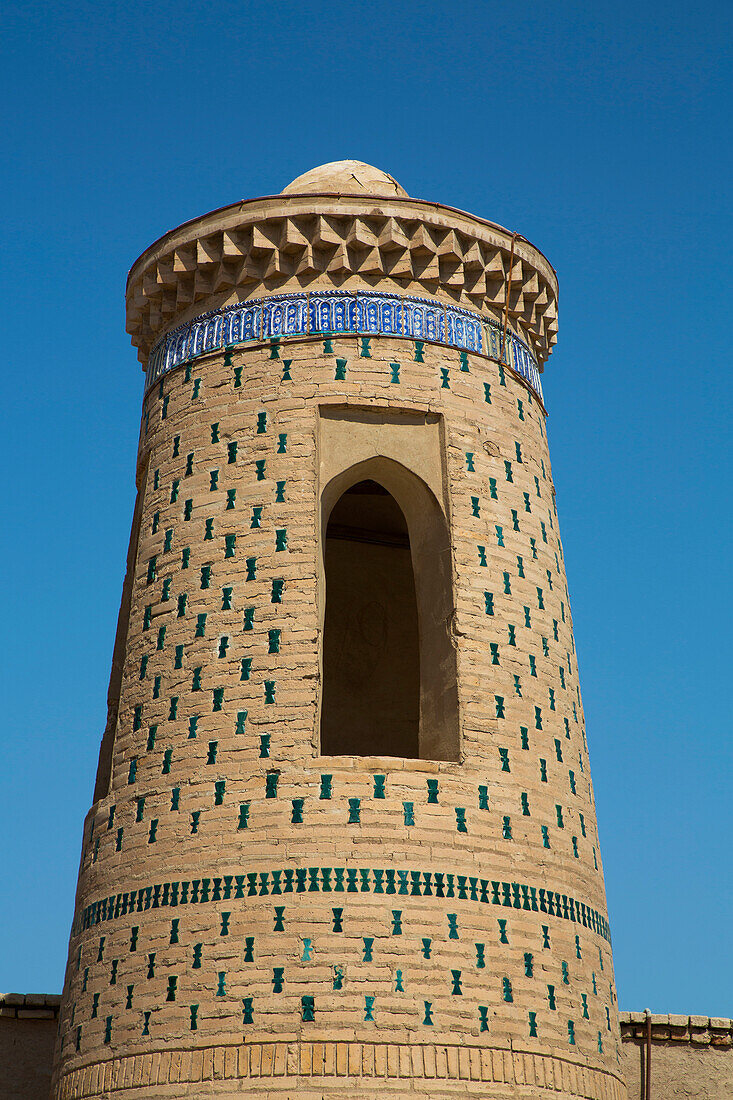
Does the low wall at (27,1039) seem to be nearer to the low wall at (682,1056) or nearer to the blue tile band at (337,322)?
the low wall at (682,1056)

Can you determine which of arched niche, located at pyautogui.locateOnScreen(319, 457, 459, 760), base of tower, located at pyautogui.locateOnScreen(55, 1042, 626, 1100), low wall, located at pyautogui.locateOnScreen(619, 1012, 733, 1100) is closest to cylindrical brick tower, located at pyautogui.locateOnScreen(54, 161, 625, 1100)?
base of tower, located at pyautogui.locateOnScreen(55, 1042, 626, 1100)

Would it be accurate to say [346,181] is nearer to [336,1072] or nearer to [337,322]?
[337,322]

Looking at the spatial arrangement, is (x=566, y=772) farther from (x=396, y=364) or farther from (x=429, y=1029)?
(x=396, y=364)

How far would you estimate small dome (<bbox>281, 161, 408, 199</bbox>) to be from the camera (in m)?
11.9

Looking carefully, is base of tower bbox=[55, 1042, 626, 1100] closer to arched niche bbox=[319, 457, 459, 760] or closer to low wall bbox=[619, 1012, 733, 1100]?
low wall bbox=[619, 1012, 733, 1100]

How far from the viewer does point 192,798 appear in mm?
9477

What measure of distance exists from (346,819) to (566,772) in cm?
197

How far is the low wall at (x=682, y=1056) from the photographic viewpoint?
12.2m

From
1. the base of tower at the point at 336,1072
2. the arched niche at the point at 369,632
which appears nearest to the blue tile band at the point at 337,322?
the arched niche at the point at 369,632

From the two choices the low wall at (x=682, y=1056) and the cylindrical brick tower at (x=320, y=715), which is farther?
the low wall at (x=682, y=1056)

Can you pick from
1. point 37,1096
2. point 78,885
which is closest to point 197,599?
point 78,885

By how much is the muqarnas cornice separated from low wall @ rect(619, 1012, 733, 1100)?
6.26 metres

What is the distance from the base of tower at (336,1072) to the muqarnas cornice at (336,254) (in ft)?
18.6

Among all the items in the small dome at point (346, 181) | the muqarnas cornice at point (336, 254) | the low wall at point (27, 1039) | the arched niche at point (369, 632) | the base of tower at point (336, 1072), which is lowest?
the base of tower at point (336, 1072)
